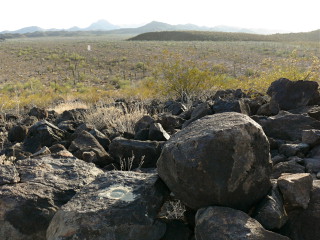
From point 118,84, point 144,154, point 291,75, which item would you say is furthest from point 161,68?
point 118,84

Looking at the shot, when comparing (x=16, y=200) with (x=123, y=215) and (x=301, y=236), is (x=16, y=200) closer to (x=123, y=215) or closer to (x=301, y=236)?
(x=123, y=215)

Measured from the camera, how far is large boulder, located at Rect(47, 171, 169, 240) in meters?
2.91

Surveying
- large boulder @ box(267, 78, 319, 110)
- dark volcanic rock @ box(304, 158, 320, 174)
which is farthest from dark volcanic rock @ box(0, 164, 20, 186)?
large boulder @ box(267, 78, 319, 110)

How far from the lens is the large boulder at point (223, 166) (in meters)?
2.93

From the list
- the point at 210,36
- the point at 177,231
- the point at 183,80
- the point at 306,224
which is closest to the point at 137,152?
the point at 177,231

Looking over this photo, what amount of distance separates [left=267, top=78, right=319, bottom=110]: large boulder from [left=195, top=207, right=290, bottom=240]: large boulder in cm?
416

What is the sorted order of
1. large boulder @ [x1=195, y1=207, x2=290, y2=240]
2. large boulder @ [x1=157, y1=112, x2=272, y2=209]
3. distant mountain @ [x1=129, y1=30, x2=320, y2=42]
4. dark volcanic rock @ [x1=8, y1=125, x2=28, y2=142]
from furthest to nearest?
distant mountain @ [x1=129, y1=30, x2=320, y2=42]
dark volcanic rock @ [x1=8, y1=125, x2=28, y2=142]
large boulder @ [x1=157, y1=112, x2=272, y2=209]
large boulder @ [x1=195, y1=207, x2=290, y2=240]

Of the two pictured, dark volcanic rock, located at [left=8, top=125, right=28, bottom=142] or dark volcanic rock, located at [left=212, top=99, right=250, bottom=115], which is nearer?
dark volcanic rock, located at [left=212, top=99, right=250, bottom=115]

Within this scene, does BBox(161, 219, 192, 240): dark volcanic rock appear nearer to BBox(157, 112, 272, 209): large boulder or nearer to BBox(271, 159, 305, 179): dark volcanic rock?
BBox(157, 112, 272, 209): large boulder

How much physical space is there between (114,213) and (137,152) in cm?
200

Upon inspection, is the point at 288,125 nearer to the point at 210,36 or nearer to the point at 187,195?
the point at 187,195

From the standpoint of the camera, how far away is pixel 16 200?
138 inches

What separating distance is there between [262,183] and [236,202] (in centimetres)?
30

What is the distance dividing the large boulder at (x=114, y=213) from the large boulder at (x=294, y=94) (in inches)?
155
